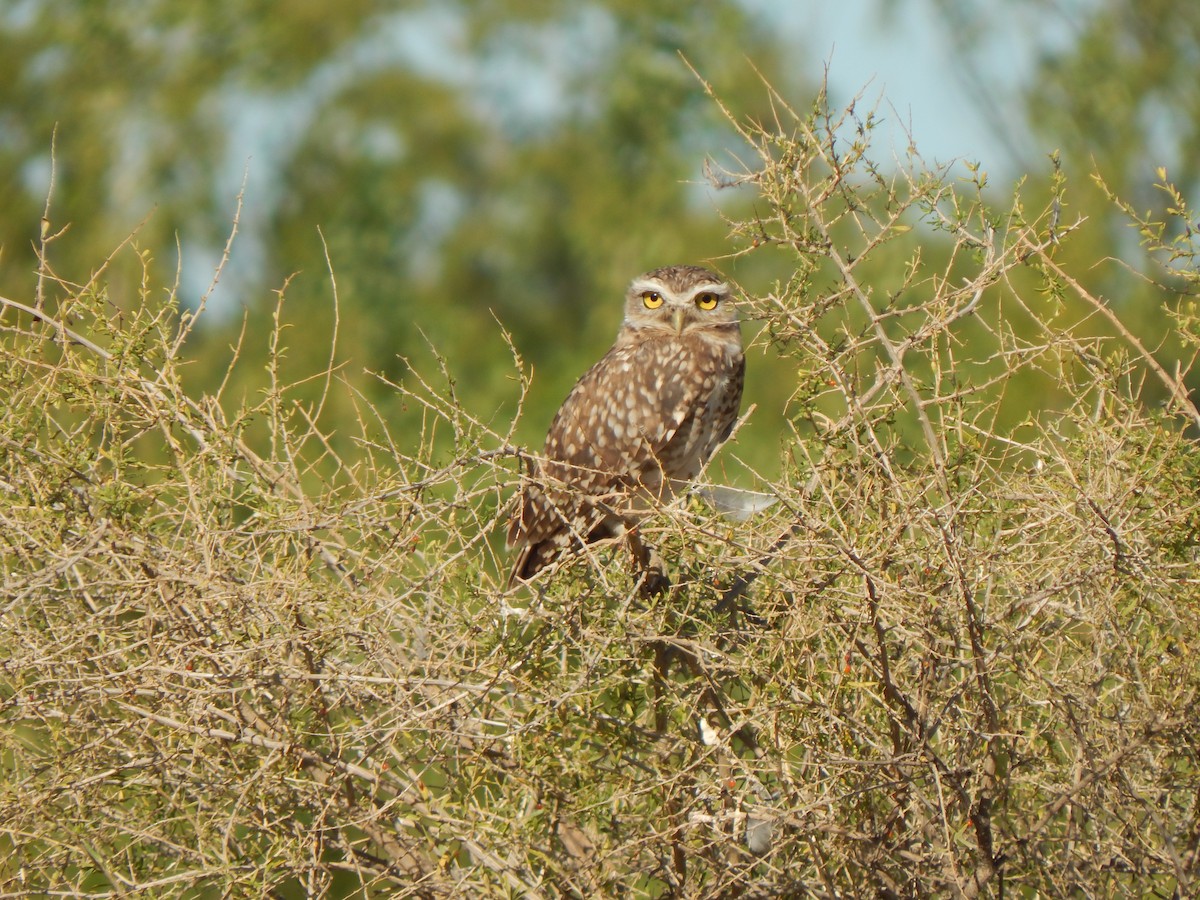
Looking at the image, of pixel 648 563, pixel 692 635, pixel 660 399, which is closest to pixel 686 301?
pixel 660 399

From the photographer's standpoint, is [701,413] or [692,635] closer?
[692,635]

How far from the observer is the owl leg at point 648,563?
4243 mm

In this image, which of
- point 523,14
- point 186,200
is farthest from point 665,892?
point 523,14

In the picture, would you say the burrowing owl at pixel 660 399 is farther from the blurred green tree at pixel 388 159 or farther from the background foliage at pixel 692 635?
the blurred green tree at pixel 388 159

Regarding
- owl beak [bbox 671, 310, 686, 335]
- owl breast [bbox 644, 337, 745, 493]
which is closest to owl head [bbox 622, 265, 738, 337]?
owl beak [bbox 671, 310, 686, 335]

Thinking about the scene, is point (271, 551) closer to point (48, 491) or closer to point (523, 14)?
point (48, 491)

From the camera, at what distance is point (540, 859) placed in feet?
11.9

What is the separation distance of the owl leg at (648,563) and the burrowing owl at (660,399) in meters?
1.26

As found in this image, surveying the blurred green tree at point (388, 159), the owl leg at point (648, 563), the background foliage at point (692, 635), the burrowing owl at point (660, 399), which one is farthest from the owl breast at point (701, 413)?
the blurred green tree at point (388, 159)

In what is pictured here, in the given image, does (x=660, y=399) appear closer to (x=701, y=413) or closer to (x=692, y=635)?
(x=701, y=413)

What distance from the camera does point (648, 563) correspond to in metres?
4.38

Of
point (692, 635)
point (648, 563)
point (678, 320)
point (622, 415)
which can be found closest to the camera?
point (692, 635)

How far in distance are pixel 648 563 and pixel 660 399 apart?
197cm

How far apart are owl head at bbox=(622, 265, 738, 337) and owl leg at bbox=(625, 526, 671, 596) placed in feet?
7.31
